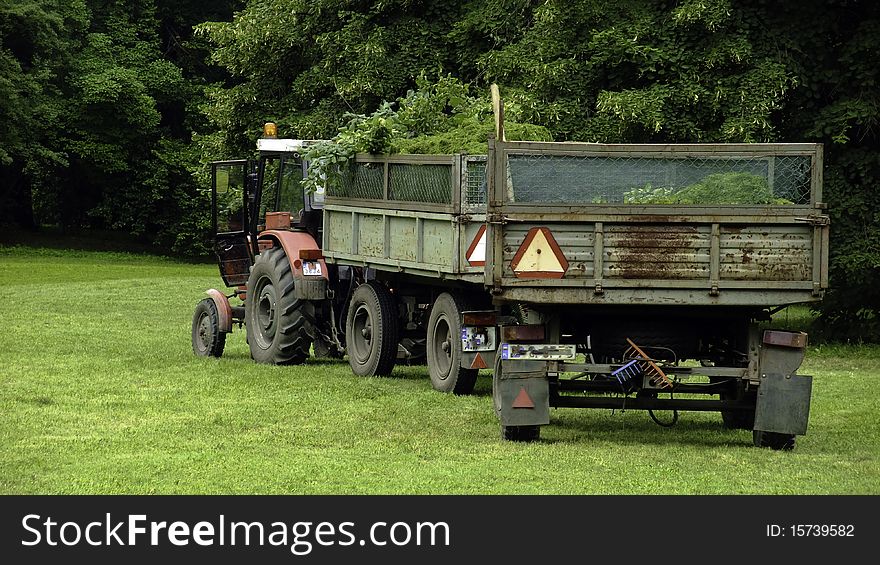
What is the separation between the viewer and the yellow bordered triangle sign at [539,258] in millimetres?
11430

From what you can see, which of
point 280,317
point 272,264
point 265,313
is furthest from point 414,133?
point 265,313

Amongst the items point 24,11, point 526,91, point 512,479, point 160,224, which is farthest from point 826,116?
point 160,224

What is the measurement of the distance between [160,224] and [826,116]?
36965 mm

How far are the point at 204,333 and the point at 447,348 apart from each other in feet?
16.0

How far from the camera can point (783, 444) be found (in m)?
11.8

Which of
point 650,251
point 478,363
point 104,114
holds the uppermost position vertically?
point 104,114

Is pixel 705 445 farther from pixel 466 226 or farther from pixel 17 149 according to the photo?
pixel 17 149

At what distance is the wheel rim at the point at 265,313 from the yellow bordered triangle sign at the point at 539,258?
23.8 ft

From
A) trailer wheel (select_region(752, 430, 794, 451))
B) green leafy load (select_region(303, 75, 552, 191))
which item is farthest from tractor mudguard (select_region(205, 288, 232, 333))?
trailer wheel (select_region(752, 430, 794, 451))

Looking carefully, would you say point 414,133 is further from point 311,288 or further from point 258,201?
point 258,201

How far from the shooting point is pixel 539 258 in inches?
450

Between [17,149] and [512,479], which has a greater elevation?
[17,149]

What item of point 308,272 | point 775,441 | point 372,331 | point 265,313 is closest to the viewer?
point 775,441
